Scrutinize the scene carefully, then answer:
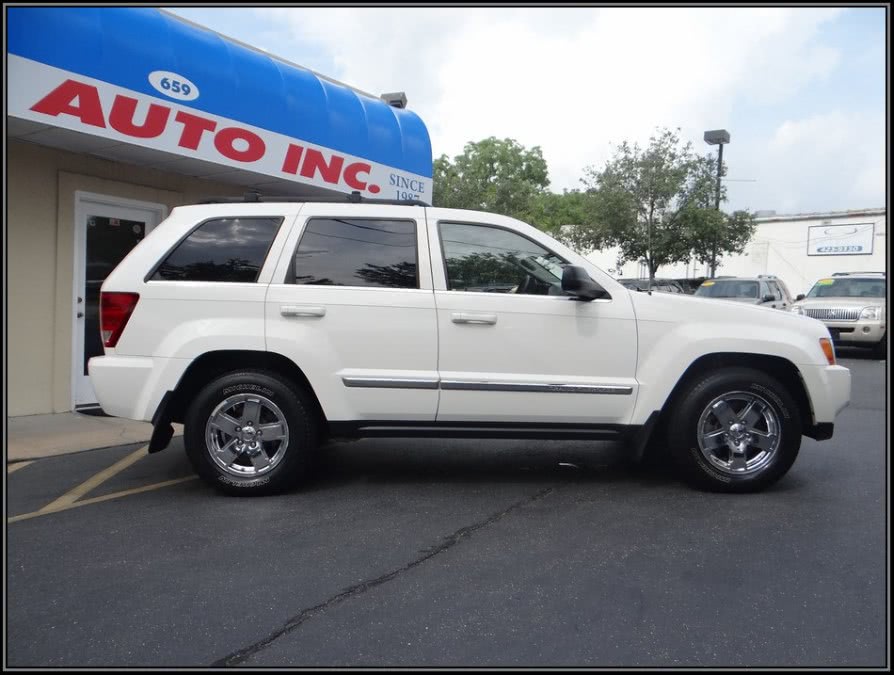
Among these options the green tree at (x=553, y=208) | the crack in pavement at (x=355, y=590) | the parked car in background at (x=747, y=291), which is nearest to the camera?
the crack in pavement at (x=355, y=590)

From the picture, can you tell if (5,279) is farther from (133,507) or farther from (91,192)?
(133,507)

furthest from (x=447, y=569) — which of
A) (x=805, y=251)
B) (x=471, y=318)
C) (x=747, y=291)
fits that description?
(x=805, y=251)

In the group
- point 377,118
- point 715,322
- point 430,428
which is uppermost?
point 377,118

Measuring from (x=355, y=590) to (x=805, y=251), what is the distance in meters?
45.4

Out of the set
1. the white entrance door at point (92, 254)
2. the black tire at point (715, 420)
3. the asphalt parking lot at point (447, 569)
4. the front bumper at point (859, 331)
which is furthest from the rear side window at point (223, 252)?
the front bumper at point (859, 331)

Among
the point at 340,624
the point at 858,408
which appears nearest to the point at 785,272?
the point at 858,408

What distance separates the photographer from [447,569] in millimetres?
→ 3678

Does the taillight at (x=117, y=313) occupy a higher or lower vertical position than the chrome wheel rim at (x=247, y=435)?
higher

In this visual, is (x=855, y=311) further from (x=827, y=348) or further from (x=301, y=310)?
(x=301, y=310)

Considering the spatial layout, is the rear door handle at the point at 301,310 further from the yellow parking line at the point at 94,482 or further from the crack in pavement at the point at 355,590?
the yellow parking line at the point at 94,482

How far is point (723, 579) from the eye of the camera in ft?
11.6

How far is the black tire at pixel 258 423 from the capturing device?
4.80 meters

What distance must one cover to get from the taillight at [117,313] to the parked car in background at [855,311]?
14416 mm

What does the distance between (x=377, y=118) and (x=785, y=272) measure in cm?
3921
